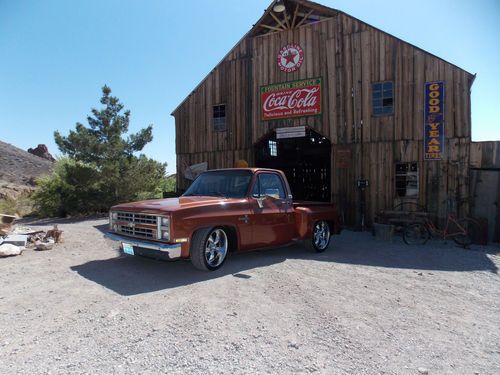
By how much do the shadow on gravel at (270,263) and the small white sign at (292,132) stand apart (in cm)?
486

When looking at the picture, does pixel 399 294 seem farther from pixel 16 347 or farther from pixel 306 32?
pixel 306 32

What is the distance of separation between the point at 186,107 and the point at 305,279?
1217cm

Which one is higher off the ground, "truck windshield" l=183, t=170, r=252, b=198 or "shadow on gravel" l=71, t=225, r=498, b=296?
"truck windshield" l=183, t=170, r=252, b=198

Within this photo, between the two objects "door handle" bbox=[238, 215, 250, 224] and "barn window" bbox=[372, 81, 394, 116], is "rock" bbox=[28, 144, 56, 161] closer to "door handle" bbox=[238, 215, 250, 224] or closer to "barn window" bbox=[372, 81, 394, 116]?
"barn window" bbox=[372, 81, 394, 116]

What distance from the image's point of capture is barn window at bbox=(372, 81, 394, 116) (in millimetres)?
11688

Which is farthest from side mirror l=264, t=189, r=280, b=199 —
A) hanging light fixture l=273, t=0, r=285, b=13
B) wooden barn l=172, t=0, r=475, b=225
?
hanging light fixture l=273, t=0, r=285, b=13

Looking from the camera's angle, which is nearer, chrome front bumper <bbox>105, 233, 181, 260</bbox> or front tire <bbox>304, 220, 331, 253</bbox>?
chrome front bumper <bbox>105, 233, 181, 260</bbox>

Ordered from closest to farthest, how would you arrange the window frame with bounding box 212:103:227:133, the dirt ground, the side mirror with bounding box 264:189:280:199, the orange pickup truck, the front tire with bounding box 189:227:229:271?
the dirt ground
the orange pickup truck
the front tire with bounding box 189:227:229:271
the side mirror with bounding box 264:189:280:199
the window frame with bounding box 212:103:227:133

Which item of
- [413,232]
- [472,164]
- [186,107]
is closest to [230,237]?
[413,232]

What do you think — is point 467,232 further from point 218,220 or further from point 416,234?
point 218,220

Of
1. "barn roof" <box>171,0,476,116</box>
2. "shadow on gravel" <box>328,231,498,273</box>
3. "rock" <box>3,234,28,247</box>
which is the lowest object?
"shadow on gravel" <box>328,231,498,273</box>

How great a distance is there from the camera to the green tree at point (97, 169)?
15.1m

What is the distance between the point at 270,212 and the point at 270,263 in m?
0.95

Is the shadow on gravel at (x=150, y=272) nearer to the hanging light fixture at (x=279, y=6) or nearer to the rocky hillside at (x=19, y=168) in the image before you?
the hanging light fixture at (x=279, y=6)
